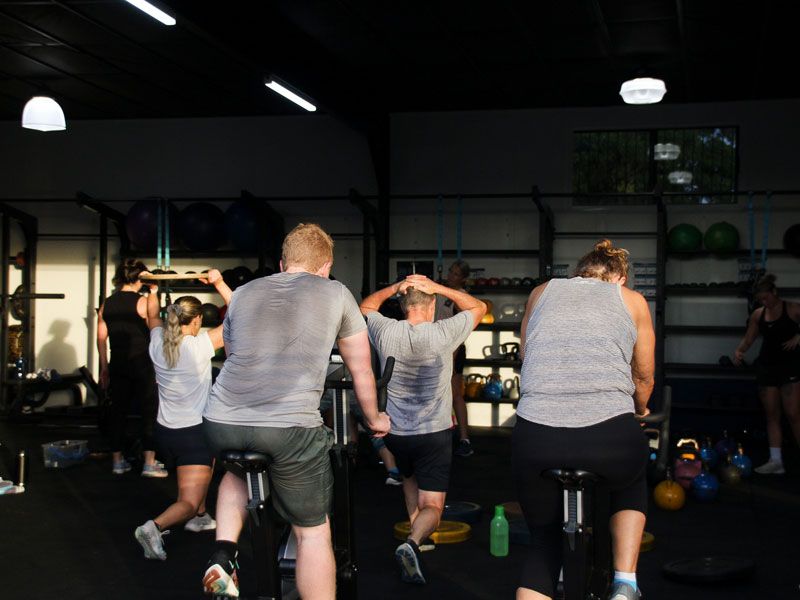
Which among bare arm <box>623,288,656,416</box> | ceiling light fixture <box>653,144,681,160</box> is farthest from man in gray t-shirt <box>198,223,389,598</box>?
ceiling light fixture <box>653,144,681,160</box>

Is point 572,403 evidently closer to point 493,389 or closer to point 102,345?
point 102,345

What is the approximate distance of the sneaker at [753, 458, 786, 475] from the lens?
6981 millimetres

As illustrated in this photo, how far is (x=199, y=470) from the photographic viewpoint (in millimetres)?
4719

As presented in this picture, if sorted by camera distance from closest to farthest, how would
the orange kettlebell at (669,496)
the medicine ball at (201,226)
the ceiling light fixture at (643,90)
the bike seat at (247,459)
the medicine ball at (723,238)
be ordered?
the bike seat at (247,459) → the orange kettlebell at (669,496) → the ceiling light fixture at (643,90) → the medicine ball at (723,238) → the medicine ball at (201,226)

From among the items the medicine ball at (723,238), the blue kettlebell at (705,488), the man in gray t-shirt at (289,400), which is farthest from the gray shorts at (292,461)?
the medicine ball at (723,238)

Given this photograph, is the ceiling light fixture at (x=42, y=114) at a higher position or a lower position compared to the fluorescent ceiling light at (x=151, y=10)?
lower

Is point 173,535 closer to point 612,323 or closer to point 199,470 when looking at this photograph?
point 199,470

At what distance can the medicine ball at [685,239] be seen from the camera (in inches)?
349

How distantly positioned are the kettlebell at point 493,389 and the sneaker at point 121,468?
3612 millimetres

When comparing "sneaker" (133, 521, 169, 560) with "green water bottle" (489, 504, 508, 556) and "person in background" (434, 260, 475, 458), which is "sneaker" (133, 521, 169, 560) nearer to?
"green water bottle" (489, 504, 508, 556)

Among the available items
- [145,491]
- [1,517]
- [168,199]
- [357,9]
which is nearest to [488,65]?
[357,9]

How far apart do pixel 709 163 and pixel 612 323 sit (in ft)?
23.2

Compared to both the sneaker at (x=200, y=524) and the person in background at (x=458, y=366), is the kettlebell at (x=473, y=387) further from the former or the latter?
the sneaker at (x=200, y=524)

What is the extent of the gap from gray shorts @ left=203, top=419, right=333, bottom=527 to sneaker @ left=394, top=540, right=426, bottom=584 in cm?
106
